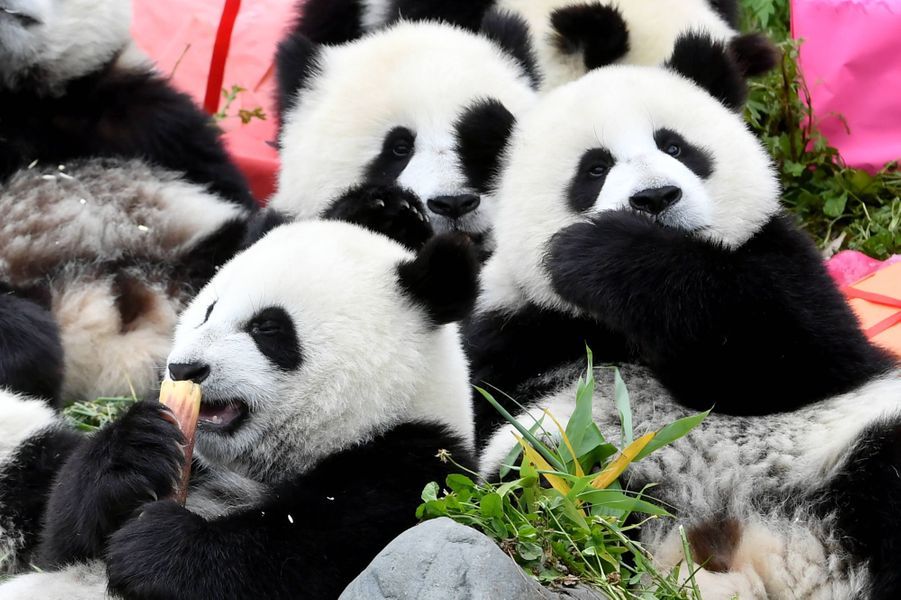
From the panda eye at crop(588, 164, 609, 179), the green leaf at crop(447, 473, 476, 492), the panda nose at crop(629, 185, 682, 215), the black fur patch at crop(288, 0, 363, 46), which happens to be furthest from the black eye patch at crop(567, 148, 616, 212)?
the black fur patch at crop(288, 0, 363, 46)

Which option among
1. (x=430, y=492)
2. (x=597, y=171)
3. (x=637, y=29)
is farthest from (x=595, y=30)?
(x=430, y=492)

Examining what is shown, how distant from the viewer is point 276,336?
10.4ft

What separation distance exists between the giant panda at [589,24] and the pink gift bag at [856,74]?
0.55m

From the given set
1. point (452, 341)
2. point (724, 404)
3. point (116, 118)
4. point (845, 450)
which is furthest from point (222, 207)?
point (845, 450)

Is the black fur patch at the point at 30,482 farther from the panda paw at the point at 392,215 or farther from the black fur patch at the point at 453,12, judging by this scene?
the black fur patch at the point at 453,12

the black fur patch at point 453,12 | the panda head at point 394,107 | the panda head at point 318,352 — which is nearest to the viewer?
the panda head at point 318,352

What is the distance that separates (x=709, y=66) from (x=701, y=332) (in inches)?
40.0

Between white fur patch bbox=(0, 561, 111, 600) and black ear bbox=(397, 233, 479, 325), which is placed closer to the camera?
white fur patch bbox=(0, 561, 111, 600)

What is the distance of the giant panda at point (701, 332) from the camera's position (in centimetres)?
319

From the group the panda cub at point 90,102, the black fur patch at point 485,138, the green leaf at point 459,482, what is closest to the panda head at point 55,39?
the panda cub at point 90,102

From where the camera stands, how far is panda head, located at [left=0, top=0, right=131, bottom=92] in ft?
17.1

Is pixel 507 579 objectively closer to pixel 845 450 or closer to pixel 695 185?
pixel 845 450

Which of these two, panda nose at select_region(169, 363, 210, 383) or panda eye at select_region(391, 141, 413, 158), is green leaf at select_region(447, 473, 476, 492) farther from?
panda eye at select_region(391, 141, 413, 158)

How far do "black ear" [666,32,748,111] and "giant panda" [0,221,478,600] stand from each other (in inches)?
51.8
